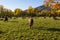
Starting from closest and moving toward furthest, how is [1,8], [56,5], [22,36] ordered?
[22,36]
[56,5]
[1,8]

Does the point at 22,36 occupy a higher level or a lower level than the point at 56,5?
lower

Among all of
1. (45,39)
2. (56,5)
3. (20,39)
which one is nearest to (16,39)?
(20,39)

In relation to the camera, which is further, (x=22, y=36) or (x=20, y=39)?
(x=22, y=36)

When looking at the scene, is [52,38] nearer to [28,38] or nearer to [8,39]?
[28,38]

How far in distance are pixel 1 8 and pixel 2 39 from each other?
13413 cm

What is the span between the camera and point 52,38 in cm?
1734

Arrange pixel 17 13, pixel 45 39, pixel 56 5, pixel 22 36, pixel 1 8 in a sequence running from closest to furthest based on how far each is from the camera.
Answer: pixel 45 39, pixel 22 36, pixel 56 5, pixel 1 8, pixel 17 13

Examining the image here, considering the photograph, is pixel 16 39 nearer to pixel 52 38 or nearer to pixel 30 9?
pixel 52 38

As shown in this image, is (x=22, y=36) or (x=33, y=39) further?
(x=22, y=36)

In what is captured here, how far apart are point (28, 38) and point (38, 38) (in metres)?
1.27

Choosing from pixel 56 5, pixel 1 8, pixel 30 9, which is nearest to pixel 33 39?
pixel 56 5

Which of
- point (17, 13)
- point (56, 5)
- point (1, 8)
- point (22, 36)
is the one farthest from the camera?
point (17, 13)

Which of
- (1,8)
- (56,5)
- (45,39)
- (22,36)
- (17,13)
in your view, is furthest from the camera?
(17,13)

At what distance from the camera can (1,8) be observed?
5851 inches
